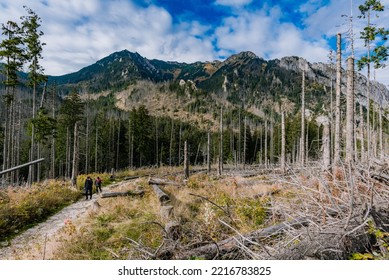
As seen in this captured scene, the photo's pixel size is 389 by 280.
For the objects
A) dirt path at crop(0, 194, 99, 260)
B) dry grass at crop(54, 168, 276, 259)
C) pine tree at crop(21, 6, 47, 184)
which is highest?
pine tree at crop(21, 6, 47, 184)

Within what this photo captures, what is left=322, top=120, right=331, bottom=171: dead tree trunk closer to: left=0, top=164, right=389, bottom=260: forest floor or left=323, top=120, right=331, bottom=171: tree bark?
left=323, top=120, right=331, bottom=171: tree bark

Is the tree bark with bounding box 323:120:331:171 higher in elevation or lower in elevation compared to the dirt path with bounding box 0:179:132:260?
higher

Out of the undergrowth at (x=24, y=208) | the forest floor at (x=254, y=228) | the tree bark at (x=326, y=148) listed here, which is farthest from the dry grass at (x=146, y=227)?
the undergrowth at (x=24, y=208)

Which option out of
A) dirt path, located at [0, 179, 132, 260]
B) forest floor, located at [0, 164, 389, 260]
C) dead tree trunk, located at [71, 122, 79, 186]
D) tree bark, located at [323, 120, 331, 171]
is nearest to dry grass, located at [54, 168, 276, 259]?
forest floor, located at [0, 164, 389, 260]

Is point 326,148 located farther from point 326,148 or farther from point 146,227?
point 146,227

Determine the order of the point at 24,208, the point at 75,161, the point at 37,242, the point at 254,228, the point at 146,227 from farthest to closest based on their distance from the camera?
1. the point at 75,161
2. the point at 24,208
3. the point at 37,242
4. the point at 146,227
5. the point at 254,228

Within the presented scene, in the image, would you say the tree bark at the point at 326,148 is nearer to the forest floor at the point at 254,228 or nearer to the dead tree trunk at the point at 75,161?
the forest floor at the point at 254,228

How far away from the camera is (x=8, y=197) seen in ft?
39.0

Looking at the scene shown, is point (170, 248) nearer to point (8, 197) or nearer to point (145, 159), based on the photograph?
point (8, 197)

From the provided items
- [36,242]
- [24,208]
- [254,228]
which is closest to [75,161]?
[24,208]

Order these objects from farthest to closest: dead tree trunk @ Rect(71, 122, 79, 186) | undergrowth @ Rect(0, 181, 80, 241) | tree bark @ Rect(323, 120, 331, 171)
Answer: dead tree trunk @ Rect(71, 122, 79, 186) < undergrowth @ Rect(0, 181, 80, 241) < tree bark @ Rect(323, 120, 331, 171)

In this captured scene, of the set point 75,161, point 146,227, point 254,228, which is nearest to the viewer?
point 254,228

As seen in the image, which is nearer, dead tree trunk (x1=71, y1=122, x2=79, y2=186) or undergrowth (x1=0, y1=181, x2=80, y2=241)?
undergrowth (x1=0, y1=181, x2=80, y2=241)
